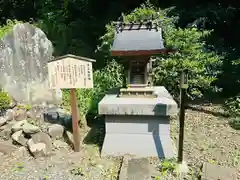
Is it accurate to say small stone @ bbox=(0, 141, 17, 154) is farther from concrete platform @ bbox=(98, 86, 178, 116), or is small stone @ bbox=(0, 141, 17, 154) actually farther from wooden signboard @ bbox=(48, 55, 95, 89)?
concrete platform @ bbox=(98, 86, 178, 116)

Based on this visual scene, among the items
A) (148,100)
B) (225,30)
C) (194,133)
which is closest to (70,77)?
(148,100)

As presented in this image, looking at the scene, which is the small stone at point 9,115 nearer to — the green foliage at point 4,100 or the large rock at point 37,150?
the green foliage at point 4,100

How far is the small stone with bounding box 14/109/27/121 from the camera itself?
508 centimetres

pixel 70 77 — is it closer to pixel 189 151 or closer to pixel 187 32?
pixel 189 151

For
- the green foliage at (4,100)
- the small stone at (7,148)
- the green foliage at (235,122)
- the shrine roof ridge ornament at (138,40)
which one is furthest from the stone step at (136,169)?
the green foliage at (4,100)

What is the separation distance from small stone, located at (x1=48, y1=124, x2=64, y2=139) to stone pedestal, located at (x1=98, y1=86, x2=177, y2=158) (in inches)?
37.5

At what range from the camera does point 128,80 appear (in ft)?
13.9


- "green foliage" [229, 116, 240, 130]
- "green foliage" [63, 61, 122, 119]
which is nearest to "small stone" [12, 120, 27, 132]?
"green foliage" [63, 61, 122, 119]

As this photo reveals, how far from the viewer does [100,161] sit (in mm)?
3895

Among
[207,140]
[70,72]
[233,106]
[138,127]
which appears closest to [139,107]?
[138,127]

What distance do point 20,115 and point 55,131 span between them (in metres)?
0.99

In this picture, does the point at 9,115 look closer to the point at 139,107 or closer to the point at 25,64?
the point at 25,64

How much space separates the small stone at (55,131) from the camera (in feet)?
14.9

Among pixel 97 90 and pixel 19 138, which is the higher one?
pixel 97 90
